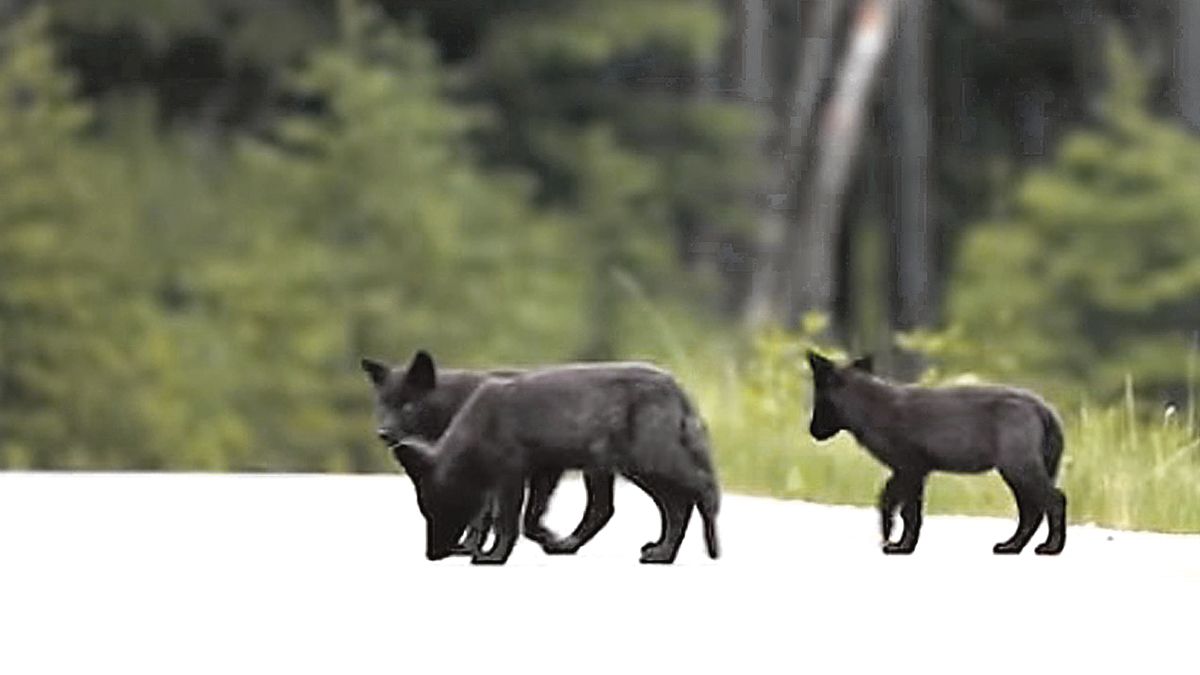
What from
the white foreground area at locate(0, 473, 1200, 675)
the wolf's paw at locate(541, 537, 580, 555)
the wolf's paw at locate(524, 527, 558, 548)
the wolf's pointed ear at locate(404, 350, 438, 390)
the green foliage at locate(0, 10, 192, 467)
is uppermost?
the green foliage at locate(0, 10, 192, 467)

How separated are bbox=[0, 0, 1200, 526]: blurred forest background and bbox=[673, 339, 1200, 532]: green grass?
9546 millimetres

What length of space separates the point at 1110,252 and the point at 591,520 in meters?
21.8

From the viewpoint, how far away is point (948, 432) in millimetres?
9352

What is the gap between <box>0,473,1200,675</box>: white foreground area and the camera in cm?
754

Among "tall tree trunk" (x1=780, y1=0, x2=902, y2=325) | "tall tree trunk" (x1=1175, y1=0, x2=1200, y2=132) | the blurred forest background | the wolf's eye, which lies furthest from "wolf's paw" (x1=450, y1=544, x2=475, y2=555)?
"tall tree trunk" (x1=1175, y1=0, x2=1200, y2=132)

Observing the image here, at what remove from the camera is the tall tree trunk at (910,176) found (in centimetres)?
3144

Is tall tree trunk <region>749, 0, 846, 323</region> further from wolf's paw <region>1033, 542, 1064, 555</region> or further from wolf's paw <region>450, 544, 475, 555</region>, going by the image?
wolf's paw <region>450, 544, 475, 555</region>

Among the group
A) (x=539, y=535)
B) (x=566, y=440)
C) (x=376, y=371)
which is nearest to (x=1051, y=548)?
(x=539, y=535)

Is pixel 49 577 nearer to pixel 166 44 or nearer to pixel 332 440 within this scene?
pixel 332 440

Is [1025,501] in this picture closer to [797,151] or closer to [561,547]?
[561,547]

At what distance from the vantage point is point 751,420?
13703mm

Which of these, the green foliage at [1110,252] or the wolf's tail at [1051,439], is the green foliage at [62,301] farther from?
the wolf's tail at [1051,439]

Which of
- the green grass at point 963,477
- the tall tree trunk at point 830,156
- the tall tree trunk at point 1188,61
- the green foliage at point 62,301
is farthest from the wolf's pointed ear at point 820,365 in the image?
the tall tree trunk at point 1188,61

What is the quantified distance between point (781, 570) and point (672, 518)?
0.29 metres
